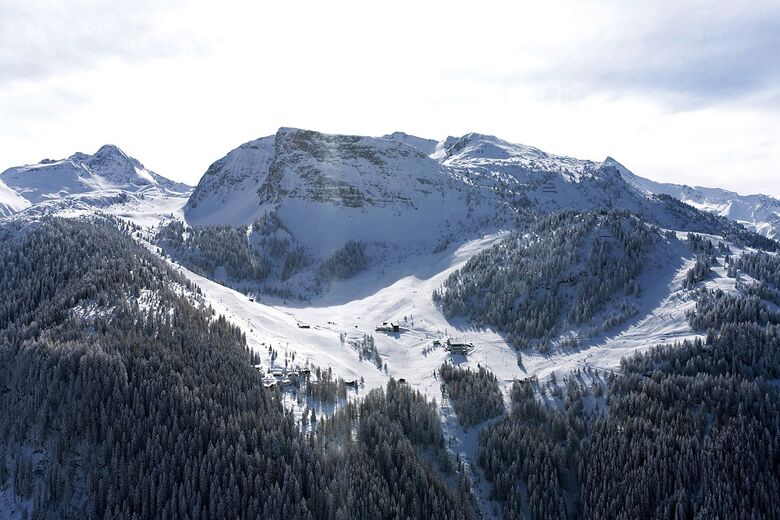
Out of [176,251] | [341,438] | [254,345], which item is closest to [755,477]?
[341,438]

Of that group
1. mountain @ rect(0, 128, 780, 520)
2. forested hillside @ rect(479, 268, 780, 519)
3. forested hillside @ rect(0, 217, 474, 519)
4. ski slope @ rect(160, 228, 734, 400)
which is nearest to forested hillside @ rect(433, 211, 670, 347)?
mountain @ rect(0, 128, 780, 520)

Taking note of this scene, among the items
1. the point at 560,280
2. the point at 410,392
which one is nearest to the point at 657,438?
the point at 410,392

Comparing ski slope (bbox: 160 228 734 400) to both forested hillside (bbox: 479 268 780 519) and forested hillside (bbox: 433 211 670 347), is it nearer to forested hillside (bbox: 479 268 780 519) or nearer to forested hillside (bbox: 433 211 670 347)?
forested hillside (bbox: 433 211 670 347)

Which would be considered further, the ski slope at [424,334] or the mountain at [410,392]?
the ski slope at [424,334]

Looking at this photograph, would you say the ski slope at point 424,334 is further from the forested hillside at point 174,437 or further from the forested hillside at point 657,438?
the forested hillside at point 174,437

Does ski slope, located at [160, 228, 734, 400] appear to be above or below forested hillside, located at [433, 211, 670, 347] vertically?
below

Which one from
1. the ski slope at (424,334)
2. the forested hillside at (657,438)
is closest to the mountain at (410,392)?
the forested hillside at (657,438)

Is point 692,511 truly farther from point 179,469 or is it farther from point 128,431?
point 128,431
